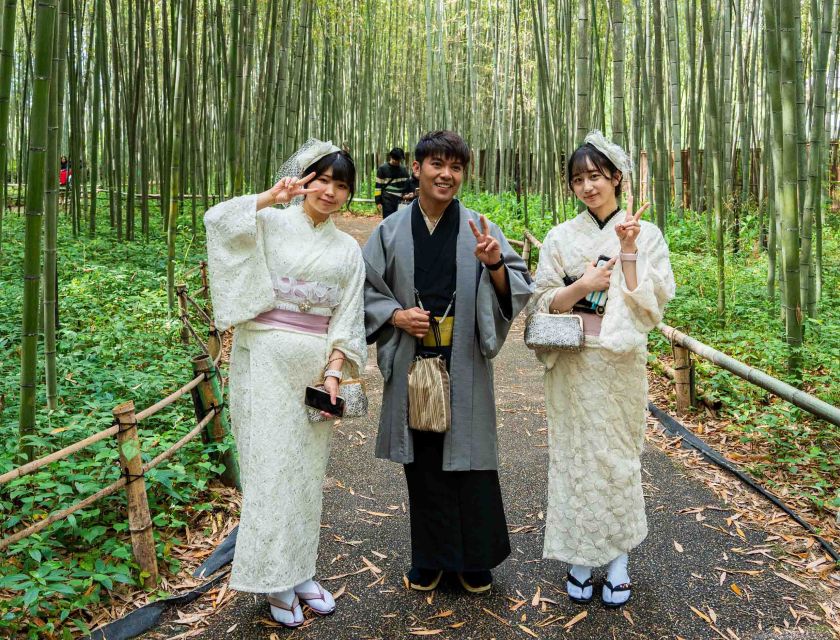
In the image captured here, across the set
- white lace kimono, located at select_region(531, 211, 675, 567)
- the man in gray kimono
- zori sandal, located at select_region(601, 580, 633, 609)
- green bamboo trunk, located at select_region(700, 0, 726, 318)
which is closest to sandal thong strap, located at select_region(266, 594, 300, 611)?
the man in gray kimono

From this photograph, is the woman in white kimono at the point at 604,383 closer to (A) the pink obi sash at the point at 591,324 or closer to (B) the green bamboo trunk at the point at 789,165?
(A) the pink obi sash at the point at 591,324

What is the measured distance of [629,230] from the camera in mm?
2084

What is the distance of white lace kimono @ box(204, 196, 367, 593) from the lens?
2.05 metres

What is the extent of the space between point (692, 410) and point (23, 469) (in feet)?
10.9

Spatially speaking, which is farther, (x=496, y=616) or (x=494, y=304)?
(x=494, y=304)

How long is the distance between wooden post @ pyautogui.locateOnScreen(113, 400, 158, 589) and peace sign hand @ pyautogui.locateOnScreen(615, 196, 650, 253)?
1638 millimetres

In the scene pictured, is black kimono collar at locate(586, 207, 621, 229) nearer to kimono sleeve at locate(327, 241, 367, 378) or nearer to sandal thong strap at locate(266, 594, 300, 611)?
kimono sleeve at locate(327, 241, 367, 378)

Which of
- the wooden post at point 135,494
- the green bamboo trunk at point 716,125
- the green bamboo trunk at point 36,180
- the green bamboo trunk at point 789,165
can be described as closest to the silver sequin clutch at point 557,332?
the wooden post at point 135,494

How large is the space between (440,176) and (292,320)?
0.63 m

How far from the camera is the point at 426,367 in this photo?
2.22m

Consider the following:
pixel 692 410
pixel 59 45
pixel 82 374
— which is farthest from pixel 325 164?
pixel 692 410

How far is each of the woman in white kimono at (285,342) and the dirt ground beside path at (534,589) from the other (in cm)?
19

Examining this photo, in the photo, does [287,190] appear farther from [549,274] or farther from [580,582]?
[580,582]

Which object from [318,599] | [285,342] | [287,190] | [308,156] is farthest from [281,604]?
[308,156]
